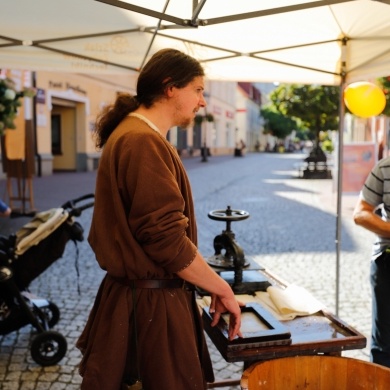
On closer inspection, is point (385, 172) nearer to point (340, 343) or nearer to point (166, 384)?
point (340, 343)

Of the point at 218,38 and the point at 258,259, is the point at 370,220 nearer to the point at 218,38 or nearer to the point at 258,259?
the point at 218,38

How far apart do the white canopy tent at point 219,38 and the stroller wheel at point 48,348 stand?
6.89ft

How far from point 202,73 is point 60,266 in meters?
5.00

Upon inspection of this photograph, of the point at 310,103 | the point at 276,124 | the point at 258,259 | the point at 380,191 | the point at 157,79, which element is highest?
the point at 276,124

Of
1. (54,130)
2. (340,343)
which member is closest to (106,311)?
(340,343)

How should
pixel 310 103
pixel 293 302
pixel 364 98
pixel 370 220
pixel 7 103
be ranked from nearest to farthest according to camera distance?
1. pixel 293 302
2. pixel 370 220
3. pixel 364 98
4. pixel 7 103
5. pixel 310 103

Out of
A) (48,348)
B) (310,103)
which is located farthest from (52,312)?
(310,103)

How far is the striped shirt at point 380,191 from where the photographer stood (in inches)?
111

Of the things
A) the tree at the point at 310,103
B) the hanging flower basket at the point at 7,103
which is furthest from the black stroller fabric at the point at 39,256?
the tree at the point at 310,103

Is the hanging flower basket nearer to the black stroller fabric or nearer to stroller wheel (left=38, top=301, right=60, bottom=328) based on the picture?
stroller wheel (left=38, top=301, right=60, bottom=328)

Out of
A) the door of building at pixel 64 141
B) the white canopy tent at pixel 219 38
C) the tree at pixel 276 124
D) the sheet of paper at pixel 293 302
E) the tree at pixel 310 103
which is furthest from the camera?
the tree at pixel 276 124

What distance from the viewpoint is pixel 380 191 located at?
2.88 metres

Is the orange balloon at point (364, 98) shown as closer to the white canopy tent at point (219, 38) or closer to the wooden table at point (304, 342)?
the white canopy tent at point (219, 38)

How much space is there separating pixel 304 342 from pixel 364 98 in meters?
2.46
